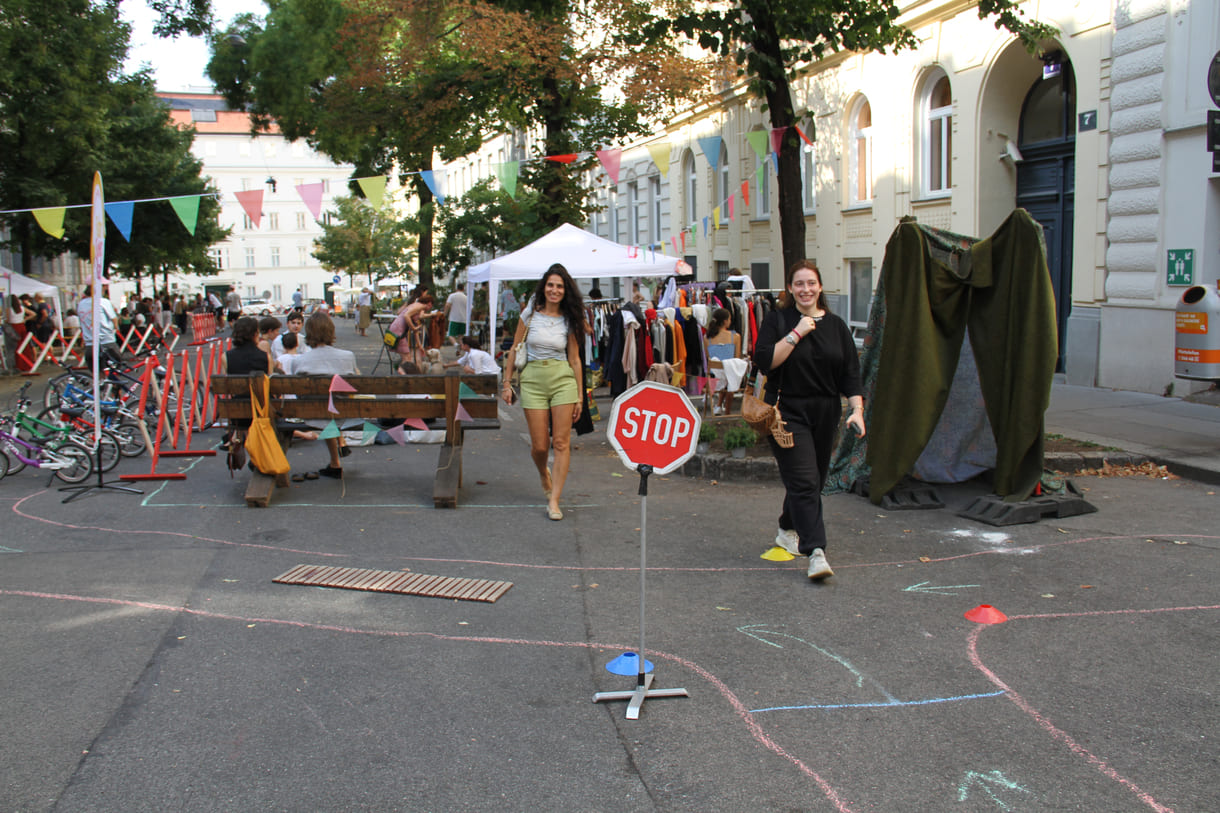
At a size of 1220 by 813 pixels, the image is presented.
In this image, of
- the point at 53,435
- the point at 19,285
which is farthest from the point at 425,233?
the point at 53,435

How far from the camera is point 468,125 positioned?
25469 millimetres

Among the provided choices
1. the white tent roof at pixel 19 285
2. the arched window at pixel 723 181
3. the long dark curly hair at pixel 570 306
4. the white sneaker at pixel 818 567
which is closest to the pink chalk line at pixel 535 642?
the white sneaker at pixel 818 567

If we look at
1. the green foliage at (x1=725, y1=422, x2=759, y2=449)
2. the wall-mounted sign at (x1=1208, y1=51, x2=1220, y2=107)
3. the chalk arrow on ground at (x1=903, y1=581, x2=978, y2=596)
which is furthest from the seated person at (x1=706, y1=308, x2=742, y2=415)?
the chalk arrow on ground at (x1=903, y1=581, x2=978, y2=596)

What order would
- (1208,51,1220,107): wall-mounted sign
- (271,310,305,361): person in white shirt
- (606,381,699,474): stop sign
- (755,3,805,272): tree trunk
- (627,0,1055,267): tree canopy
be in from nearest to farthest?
(606,381,699,474): stop sign < (1208,51,1220,107): wall-mounted sign < (627,0,1055,267): tree canopy < (755,3,805,272): tree trunk < (271,310,305,361): person in white shirt

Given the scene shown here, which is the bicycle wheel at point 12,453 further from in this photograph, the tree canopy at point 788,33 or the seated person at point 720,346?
the tree canopy at point 788,33

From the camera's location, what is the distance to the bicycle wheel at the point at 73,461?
9195 millimetres

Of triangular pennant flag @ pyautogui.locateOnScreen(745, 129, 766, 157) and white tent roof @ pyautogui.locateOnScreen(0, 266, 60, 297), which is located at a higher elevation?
triangular pennant flag @ pyautogui.locateOnScreen(745, 129, 766, 157)

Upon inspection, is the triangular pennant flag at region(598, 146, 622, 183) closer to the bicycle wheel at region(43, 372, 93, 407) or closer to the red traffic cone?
the bicycle wheel at region(43, 372, 93, 407)

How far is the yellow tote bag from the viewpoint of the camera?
810 centimetres

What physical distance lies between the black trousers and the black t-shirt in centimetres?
8

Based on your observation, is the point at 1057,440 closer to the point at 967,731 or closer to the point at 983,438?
the point at 983,438

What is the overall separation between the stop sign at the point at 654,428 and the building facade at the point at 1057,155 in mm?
7785

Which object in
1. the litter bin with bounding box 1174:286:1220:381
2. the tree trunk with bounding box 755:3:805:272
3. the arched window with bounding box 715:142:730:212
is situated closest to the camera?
the litter bin with bounding box 1174:286:1220:381

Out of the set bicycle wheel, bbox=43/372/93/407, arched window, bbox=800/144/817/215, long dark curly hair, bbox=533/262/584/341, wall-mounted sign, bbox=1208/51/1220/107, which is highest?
arched window, bbox=800/144/817/215
